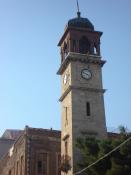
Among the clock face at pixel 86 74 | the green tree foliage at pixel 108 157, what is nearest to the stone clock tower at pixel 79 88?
the clock face at pixel 86 74

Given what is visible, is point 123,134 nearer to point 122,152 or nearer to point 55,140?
point 122,152

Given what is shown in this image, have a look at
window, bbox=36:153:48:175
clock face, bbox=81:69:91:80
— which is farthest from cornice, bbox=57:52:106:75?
window, bbox=36:153:48:175

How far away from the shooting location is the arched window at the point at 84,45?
Result: 139 ft

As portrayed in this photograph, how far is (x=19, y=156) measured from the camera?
44219 millimetres

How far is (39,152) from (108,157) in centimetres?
1202

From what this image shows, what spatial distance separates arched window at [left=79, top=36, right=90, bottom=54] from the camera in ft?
139

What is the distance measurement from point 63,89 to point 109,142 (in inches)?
459

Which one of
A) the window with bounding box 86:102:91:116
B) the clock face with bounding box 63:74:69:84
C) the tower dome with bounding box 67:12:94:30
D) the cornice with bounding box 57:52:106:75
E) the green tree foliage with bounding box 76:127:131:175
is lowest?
the green tree foliage with bounding box 76:127:131:175

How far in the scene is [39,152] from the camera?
41.3 metres

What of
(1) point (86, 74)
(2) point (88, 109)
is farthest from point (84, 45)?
(2) point (88, 109)

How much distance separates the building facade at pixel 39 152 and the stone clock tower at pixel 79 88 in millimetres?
2761

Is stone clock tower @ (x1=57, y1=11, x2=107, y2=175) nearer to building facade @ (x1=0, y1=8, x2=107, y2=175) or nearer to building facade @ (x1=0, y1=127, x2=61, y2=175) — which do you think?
building facade @ (x1=0, y1=8, x2=107, y2=175)

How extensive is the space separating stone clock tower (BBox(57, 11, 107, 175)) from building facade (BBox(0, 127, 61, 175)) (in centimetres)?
276

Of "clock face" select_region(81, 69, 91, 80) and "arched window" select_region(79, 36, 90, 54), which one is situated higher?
"arched window" select_region(79, 36, 90, 54)
